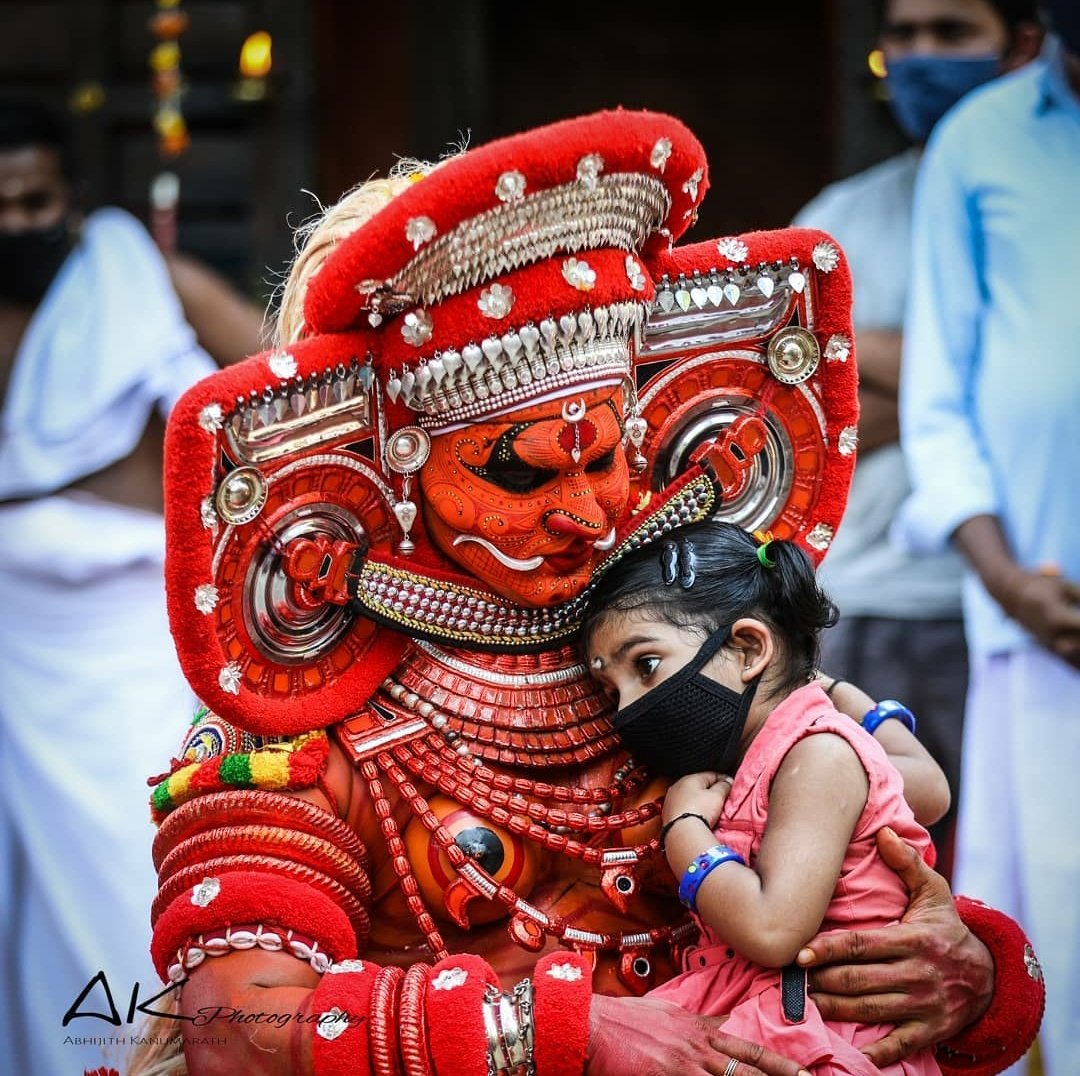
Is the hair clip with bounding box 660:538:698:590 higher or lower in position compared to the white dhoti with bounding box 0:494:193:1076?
higher

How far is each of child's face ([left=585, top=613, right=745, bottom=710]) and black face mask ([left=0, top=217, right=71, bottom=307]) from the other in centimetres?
329

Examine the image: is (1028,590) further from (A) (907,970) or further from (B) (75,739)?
(B) (75,739)

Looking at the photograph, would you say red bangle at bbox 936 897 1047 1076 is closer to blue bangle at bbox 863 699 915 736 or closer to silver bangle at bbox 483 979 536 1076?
blue bangle at bbox 863 699 915 736

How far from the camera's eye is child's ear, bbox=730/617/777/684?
2.21 meters

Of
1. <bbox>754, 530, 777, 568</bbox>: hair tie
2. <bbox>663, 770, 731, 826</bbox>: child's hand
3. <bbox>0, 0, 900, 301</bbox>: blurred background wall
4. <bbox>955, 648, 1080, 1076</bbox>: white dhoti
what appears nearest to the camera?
<bbox>663, 770, 731, 826</bbox>: child's hand

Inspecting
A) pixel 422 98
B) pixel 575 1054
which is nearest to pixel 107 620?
pixel 422 98

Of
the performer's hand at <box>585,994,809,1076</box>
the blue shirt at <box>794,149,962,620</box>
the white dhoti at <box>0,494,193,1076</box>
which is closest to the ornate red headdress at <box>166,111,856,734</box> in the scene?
the performer's hand at <box>585,994,809,1076</box>

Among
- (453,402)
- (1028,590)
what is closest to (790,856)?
(453,402)

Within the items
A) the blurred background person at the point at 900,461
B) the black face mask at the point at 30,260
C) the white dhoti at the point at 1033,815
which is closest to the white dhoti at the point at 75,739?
the black face mask at the point at 30,260

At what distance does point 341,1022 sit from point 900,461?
9.56 feet

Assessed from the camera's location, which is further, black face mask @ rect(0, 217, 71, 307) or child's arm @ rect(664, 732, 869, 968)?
black face mask @ rect(0, 217, 71, 307)

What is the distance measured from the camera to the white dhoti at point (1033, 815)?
11.8 ft

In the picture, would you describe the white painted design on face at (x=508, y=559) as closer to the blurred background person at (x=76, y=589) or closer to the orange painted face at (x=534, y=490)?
the orange painted face at (x=534, y=490)

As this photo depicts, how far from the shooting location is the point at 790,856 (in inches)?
80.4
